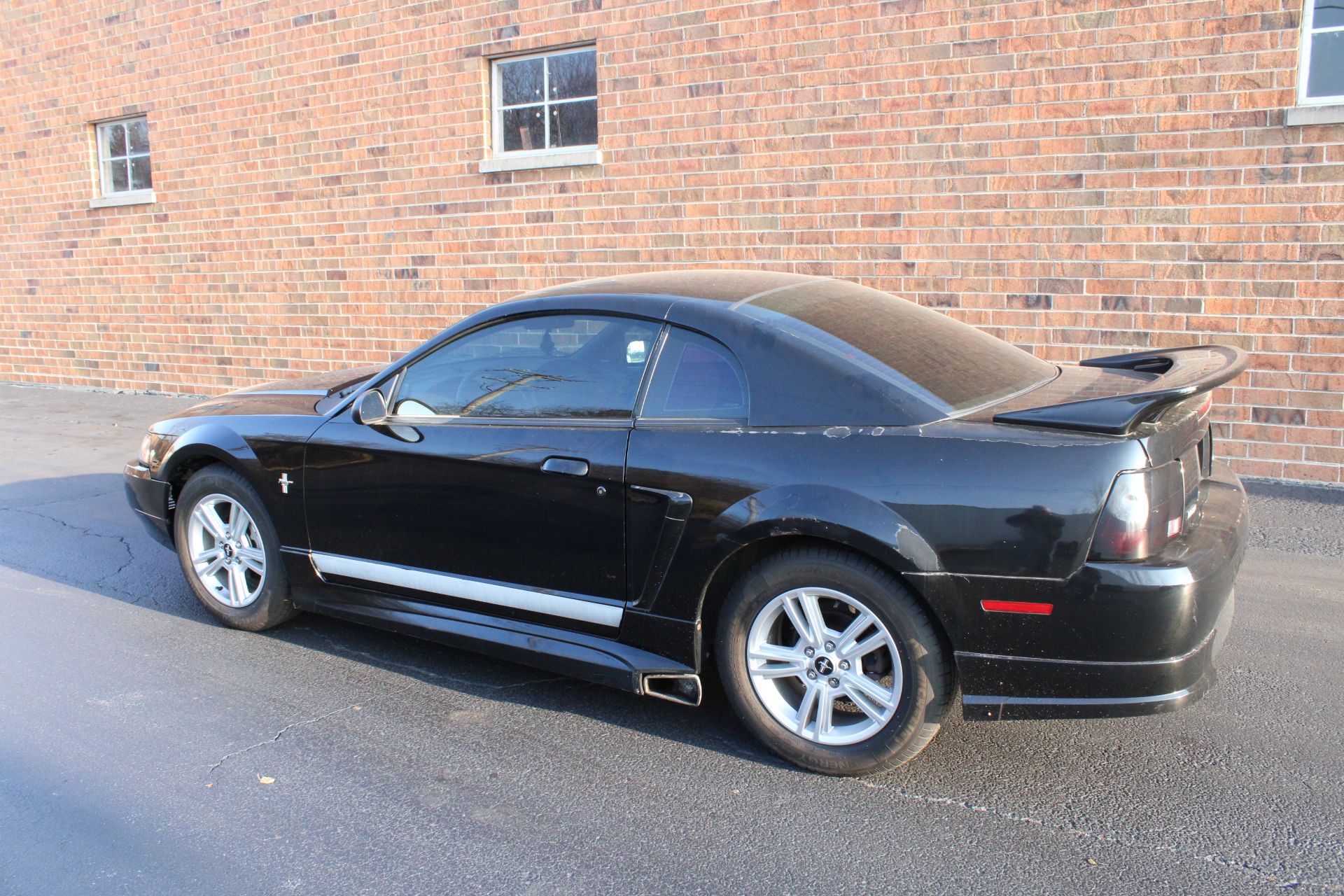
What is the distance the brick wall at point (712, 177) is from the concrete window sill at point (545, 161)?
0.29 feet

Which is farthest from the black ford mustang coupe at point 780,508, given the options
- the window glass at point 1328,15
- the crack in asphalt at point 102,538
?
the window glass at point 1328,15

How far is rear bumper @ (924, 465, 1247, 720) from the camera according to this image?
9.53ft

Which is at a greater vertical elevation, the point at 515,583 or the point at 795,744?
the point at 515,583

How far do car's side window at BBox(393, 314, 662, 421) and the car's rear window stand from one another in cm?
49

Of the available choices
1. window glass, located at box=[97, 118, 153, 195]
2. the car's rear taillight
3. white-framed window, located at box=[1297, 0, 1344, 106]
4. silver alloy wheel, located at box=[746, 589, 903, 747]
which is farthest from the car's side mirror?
window glass, located at box=[97, 118, 153, 195]

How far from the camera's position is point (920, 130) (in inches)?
297

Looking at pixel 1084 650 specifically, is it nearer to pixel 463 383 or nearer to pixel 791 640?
pixel 791 640

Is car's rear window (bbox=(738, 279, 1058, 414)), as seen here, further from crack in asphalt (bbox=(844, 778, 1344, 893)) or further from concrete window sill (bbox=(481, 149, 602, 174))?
concrete window sill (bbox=(481, 149, 602, 174))

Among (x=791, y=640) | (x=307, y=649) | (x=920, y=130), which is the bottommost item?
(x=307, y=649)

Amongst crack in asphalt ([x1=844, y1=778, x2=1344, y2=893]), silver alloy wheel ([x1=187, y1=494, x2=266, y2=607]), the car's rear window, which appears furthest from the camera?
silver alloy wheel ([x1=187, y1=494, x2=266, y2=607])

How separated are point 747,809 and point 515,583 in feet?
3.96

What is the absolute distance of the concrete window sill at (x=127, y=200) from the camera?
1201cm

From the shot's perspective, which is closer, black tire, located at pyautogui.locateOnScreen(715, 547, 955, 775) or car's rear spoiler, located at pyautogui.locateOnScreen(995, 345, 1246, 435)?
car's rear spoiler, located at pyautogui.locateOnScreen(995, 345, 1246, 435)

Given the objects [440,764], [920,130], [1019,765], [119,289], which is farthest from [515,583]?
[119,289]
